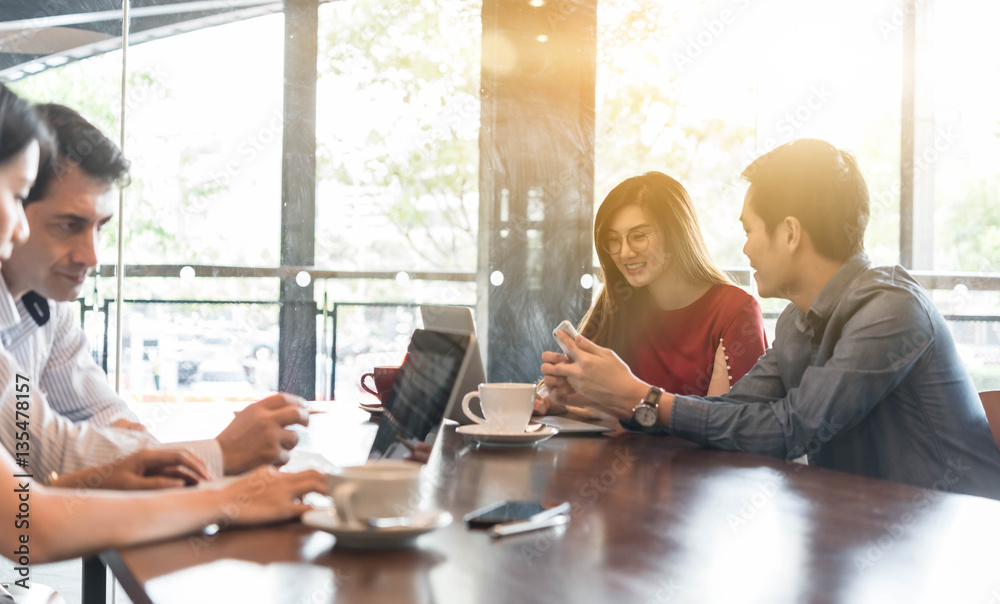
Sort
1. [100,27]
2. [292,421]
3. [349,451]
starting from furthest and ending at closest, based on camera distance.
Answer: [100,27]
[349,451]
[292,421]

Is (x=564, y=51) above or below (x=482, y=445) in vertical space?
above

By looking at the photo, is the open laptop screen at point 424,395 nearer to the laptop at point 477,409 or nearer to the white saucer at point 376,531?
the laptop at point 477,409

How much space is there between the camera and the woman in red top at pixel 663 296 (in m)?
2.18

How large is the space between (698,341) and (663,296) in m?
0.23

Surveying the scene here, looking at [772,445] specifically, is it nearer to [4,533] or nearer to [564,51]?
[4,533]

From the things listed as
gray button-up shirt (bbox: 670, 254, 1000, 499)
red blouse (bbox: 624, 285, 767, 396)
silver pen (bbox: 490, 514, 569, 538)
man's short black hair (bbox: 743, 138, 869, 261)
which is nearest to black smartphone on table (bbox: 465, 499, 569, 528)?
silver pen (bbox: 490, 514, 569, 538)

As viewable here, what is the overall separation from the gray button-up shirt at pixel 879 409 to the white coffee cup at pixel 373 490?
812 mm

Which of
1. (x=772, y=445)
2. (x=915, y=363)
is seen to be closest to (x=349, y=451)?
(x=772, y=445)

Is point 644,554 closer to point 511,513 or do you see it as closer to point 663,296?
point 511,513

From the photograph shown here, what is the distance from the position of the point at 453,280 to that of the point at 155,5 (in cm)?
171

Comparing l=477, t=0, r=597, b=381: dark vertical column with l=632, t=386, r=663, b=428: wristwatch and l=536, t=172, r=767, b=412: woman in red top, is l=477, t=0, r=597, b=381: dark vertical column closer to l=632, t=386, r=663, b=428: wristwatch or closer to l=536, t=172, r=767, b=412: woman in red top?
l=536, t=172, r=767, b=412: woman in red top

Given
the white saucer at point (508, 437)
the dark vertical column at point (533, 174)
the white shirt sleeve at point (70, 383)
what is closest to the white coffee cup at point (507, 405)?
the white saucer at point (508, 437)

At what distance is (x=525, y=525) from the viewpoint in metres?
0.84

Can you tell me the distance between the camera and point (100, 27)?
3.29 meters
